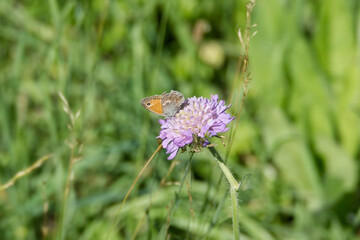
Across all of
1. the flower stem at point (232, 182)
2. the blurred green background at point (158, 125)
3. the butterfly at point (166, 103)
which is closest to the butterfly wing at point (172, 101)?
the butterfly at point (166, 103)

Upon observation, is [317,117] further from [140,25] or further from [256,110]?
[140,25]

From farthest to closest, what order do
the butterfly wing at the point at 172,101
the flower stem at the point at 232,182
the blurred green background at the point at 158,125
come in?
the blurred green background at the point at 158,125
the butterfly wing at the point at 172,101
the flower stem at the point at 232,182

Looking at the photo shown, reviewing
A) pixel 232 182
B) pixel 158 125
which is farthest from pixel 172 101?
pixel 158 125

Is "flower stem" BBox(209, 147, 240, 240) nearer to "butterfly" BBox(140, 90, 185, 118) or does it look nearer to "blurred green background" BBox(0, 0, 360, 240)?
"butterfly" BBox(140, 90, 185, 118)

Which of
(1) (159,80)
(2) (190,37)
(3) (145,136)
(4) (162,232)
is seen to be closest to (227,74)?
(2) (190,37)

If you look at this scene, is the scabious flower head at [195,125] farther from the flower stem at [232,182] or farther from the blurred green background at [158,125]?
the blurred green background at [158,125]

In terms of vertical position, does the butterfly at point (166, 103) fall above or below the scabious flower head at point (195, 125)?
above
